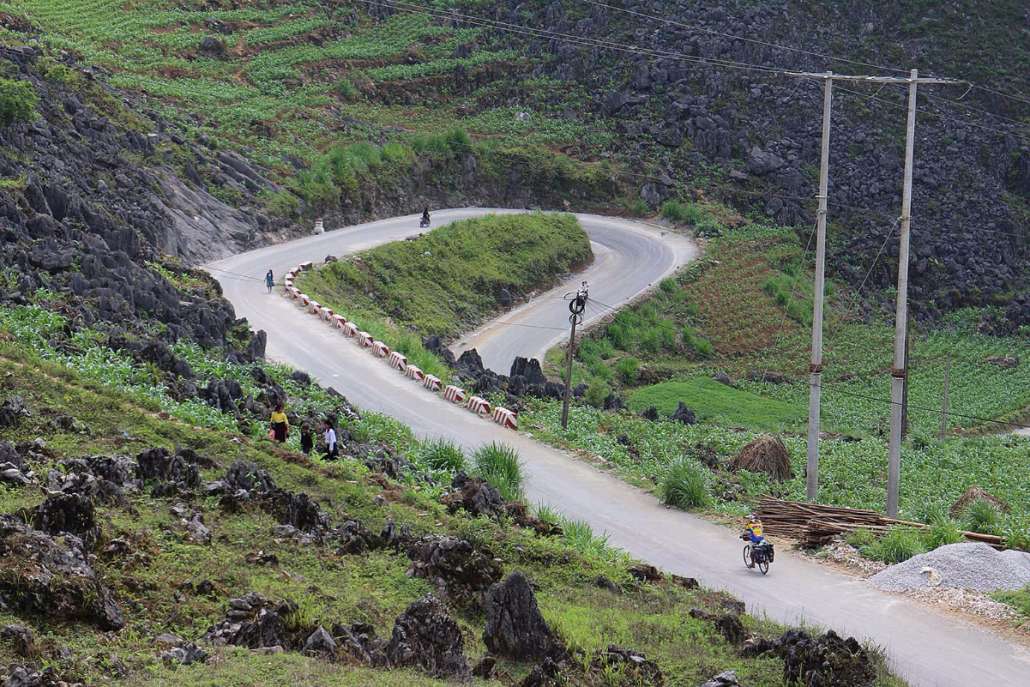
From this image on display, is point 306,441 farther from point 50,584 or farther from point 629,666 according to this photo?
point 629,666

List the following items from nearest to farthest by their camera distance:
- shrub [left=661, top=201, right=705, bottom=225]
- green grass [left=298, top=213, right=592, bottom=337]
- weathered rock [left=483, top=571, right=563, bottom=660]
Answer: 1. weathered rock [left=483, top=571, right=563, bottom=660]
2. green grass [left=298, top=213, right=592, bottom=337]
3. shrub [left=661, top=201, right=705, bottom=225]

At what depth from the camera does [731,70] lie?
90.1 meters

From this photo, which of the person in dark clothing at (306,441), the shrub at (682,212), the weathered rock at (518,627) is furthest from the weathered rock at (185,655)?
the shrub at (682,212)

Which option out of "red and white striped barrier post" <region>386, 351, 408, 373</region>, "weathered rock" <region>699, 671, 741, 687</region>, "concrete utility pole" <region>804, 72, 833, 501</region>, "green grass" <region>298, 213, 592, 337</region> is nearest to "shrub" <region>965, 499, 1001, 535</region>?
"concrete utility pole" <region>804, 72, 833, 501</region>

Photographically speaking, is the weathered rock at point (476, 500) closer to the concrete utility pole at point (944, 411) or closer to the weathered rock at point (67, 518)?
the weathered rock at point (67, 518)

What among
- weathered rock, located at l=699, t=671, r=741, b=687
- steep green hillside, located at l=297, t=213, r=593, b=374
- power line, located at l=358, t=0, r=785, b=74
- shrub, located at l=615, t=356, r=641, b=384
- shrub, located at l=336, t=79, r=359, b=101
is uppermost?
power line, located at l=358, t=0, r=785, b=74

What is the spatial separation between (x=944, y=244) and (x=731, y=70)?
69.9ft

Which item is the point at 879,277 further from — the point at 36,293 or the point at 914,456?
the point at 36,293

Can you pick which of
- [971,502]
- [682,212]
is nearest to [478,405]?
[971,502]

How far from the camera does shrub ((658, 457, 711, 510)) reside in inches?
1047

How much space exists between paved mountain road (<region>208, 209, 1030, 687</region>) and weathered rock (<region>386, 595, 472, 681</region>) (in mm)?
6443

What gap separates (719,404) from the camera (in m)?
50.7

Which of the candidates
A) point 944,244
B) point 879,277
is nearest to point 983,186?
point 944,244

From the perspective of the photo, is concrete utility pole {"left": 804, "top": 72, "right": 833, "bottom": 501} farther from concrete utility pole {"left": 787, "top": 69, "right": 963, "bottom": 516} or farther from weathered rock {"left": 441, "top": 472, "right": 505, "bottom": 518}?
weathered rock {"left": 441, "top": 472, "right": 505, "bottom": 518}
